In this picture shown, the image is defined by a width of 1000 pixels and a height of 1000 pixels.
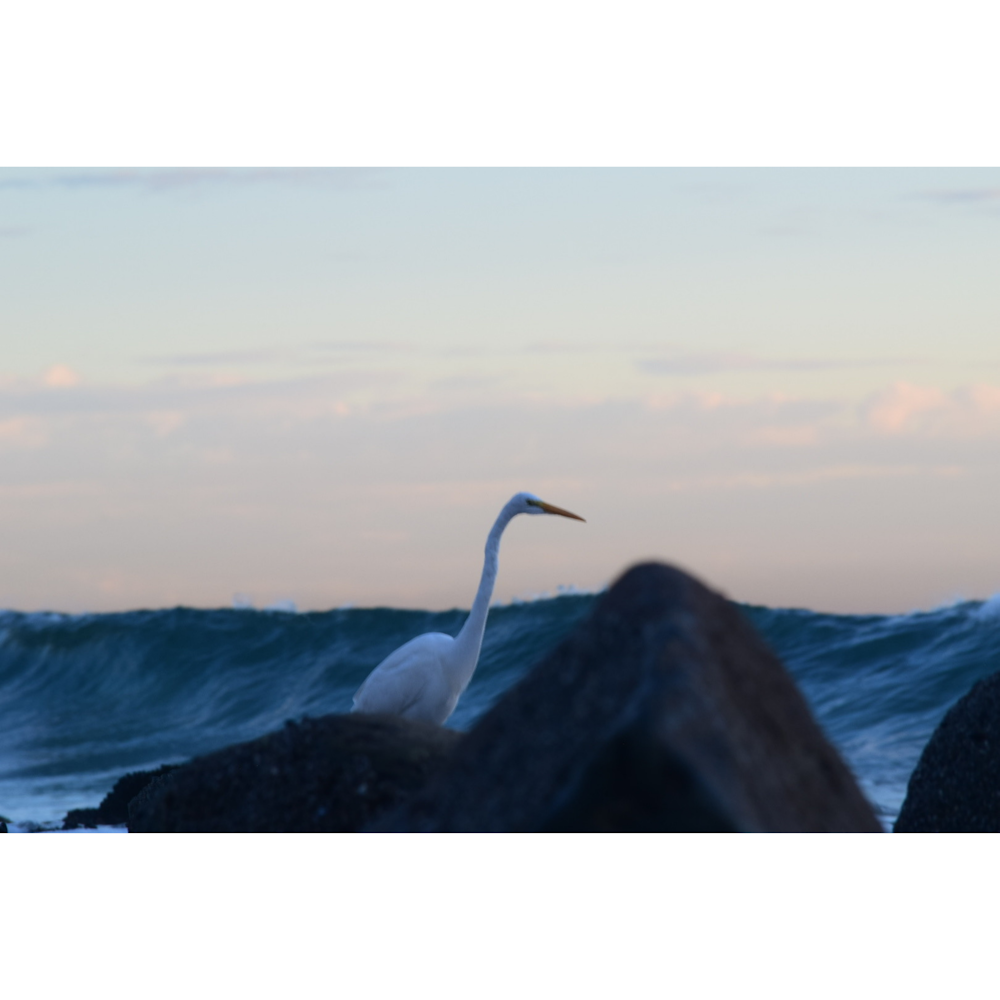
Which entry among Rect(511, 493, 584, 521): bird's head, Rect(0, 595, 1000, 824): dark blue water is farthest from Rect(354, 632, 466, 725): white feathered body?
Rect(0, 595, 1000, 824): dark blue water

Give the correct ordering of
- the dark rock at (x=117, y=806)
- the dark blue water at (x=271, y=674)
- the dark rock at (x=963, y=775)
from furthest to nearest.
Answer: the dark blue water at (x=271, y=674) → the dark rock at (x=117, y=806) → the dark rock at (x=963, y=775)

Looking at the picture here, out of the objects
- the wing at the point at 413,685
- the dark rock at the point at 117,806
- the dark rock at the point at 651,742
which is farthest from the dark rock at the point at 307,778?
the dark rock at the point at 117,806

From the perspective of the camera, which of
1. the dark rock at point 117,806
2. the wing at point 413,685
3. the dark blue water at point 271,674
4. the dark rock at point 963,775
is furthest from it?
the dark blue water at point 271,674

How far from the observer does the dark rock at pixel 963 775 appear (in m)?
6.68

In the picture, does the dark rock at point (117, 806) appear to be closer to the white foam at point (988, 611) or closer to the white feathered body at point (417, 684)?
the white feathered body at point (417, 684)

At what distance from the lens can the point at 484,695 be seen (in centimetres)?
2202

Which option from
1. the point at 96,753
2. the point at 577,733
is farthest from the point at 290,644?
the point at 577,733

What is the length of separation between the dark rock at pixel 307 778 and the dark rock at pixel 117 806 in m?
5.51

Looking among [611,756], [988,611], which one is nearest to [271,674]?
[988,611]

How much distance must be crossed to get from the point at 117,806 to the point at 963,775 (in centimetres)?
789

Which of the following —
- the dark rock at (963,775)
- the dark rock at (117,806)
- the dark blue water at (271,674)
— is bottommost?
the dark blue water at (271,674)

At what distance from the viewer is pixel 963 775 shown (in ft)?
22.3

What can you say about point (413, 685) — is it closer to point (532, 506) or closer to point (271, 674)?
point (532, 506)

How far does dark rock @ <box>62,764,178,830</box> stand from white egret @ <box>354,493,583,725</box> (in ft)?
11.4
